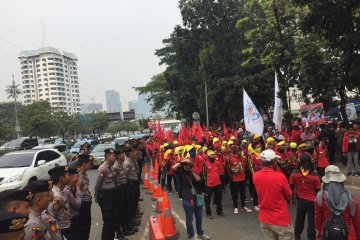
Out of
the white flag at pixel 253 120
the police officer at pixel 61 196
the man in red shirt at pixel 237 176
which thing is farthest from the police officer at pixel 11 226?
the white flag at pixel 253 120

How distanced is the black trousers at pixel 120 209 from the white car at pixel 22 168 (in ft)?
15.4

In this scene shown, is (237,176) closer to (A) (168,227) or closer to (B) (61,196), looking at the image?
(A) (168,227)

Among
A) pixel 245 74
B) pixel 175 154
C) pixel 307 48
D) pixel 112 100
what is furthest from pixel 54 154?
pixel 112 100

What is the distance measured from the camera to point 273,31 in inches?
698

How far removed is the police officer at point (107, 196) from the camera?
21.7 feet

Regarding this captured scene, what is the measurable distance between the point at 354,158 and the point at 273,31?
816cm

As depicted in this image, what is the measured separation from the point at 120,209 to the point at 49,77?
137 meters

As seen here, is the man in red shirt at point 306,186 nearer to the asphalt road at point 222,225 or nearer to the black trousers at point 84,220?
the asphalt road at point 222,225

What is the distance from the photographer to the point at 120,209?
723cm

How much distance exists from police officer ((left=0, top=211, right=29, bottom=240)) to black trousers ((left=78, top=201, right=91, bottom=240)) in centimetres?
380

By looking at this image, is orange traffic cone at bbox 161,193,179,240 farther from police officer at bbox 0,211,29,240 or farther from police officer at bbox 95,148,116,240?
police officer at bbox 0,211,29,240

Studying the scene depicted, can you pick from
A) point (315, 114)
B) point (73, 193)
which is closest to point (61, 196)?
point (73, 193)

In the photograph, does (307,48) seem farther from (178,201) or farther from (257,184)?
(257,184)

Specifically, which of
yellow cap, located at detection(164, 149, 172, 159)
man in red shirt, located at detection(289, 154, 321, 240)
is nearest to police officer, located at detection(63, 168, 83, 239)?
man in red shirt, located at detection(289, 154, 321, 240)
